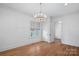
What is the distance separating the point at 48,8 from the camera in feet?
4.81

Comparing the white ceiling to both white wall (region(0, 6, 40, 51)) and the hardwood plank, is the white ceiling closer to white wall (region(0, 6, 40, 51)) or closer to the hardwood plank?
white wall (region(0, 6, 40, 51))

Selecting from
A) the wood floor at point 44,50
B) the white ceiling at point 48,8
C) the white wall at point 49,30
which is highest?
the white ceiling at point 48,8

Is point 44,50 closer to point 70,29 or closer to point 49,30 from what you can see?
point 49,30

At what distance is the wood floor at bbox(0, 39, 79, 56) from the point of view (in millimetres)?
1426

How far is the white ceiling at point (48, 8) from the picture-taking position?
1.40 metres

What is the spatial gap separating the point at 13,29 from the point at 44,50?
74 centimetres

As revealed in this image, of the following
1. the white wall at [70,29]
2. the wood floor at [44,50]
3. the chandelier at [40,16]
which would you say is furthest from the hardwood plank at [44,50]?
the chandelier at [40,16]

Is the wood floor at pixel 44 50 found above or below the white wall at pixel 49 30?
below

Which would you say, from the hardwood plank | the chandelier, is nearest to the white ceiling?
the chandelier

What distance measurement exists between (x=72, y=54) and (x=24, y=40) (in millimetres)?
960

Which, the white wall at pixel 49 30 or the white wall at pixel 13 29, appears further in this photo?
the white wall at pixel 49 30

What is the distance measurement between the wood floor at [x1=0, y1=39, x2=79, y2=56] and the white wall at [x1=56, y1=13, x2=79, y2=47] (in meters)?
0.12

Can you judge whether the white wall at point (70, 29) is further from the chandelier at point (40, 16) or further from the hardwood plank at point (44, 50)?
the chandelier at point (40, 16)

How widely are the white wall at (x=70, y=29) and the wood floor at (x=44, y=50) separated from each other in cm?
12
